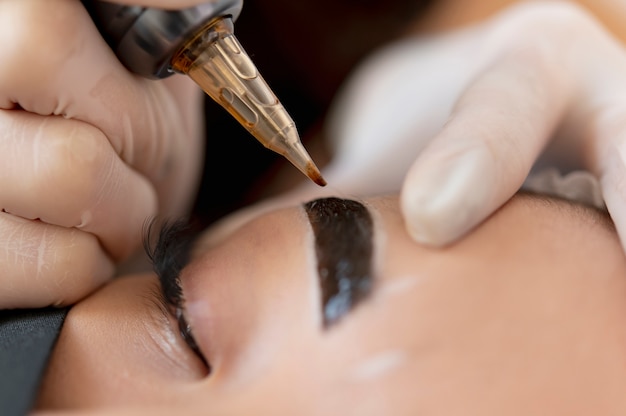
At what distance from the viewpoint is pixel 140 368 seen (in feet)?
2.19

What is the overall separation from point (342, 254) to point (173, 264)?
0.21m

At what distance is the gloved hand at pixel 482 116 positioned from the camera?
68 centimetres

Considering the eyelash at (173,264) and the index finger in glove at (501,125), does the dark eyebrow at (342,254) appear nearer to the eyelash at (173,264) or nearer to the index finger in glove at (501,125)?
the index finger in glove at (501,125)

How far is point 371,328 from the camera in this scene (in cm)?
62

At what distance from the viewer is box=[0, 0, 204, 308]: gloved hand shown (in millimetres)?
668

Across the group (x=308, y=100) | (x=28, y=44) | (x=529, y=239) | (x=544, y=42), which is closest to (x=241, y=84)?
(x=28, y=44)

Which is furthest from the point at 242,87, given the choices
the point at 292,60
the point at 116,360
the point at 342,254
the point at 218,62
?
the point at 292,60

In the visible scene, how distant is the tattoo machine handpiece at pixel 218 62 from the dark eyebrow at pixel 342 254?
0.05 m

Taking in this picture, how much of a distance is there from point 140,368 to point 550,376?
41 cm

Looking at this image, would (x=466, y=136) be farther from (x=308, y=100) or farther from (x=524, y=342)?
(x=308, y=100)

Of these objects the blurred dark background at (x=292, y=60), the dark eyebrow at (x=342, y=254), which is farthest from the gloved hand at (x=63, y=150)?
the blurred dark background at (x=292, y=60)

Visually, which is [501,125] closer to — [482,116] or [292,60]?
[482,116]

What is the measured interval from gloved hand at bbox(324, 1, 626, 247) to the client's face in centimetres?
5

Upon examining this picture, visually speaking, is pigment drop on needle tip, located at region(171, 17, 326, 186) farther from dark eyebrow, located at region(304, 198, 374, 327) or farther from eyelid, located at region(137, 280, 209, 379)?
eyelid, located at region(137, 280, 209, 379)
